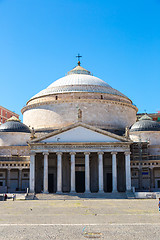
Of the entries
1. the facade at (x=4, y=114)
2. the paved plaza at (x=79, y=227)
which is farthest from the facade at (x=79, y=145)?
the facade at (x=4, y=114)

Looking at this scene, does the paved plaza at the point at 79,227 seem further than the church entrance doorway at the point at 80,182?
No

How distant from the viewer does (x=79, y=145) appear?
2174 inches

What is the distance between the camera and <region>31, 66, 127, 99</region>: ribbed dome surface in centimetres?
7128

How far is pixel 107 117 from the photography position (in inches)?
2719

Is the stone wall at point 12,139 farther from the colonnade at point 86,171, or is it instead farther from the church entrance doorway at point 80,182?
the church entrance doorway at point 80,182

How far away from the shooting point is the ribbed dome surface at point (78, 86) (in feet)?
234

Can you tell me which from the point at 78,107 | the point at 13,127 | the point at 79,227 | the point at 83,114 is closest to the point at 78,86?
the point at 83,114

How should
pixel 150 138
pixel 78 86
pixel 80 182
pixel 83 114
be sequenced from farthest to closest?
pixel 78 86
pixel 83 114
pixel 150 138
pixel 80 182

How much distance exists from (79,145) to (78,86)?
64.1ft

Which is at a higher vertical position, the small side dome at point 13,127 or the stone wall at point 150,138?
the small side dome at point 13,127

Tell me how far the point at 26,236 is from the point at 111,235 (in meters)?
4.46

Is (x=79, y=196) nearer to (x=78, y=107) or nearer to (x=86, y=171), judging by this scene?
(x=86, y=171)

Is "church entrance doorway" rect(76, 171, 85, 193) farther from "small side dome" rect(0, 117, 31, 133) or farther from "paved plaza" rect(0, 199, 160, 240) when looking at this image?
"paved plaza" rect(0, 199, 160, 240)

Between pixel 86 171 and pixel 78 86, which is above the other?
pixel 78 86
